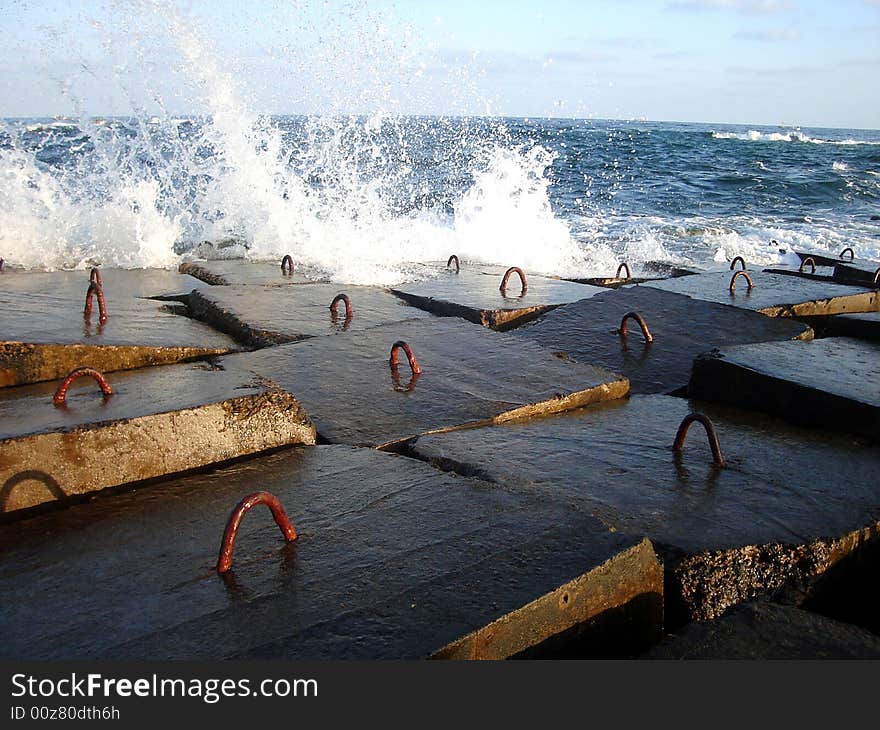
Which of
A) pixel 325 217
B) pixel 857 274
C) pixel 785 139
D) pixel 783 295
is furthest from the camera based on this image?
pixel 785 139

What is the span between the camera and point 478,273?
550 centimetres

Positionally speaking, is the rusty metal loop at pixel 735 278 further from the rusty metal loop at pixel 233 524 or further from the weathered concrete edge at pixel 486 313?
the rusty metal loop at pixel 233 524

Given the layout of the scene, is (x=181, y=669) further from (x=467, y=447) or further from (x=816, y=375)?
(x=816, y=375)

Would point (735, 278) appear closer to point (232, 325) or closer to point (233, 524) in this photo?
point (232, 325)

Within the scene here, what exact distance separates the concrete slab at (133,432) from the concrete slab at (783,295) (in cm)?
281

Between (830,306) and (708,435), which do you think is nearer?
(708,435)

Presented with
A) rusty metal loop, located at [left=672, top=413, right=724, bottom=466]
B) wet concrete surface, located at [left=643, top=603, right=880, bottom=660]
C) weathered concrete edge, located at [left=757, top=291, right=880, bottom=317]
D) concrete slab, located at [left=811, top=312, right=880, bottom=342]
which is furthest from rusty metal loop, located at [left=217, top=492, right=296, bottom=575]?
weathered concrete edge, located at [left=757, top=291, right=880, bottom=317]

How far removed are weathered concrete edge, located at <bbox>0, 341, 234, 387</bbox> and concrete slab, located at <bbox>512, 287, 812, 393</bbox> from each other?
5.75ft

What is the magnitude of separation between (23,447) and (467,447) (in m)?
1.16

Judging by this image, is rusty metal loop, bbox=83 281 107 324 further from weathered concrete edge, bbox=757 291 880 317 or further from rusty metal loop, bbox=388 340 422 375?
weathered concrete edge, bbox=757 291 880 317

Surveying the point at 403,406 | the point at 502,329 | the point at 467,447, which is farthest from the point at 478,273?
the point at 467,447

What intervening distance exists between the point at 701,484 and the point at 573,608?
2.36 ft

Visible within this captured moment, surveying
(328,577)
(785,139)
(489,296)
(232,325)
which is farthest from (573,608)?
(785,139)

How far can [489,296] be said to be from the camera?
455 centimetres
